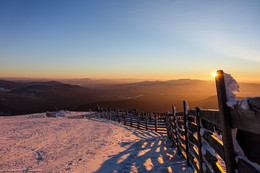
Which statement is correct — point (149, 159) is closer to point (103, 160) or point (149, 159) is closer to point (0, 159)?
point (103, 160)

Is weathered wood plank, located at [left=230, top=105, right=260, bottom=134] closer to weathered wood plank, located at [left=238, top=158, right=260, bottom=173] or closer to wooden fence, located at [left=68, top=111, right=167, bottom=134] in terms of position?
weathered wood plank, located at [left=238, top=158, right=260, bottom=173]

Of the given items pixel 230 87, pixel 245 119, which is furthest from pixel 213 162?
pixel 245 119

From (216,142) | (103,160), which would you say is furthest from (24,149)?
(216,142)

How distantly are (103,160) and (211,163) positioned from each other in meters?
4.51

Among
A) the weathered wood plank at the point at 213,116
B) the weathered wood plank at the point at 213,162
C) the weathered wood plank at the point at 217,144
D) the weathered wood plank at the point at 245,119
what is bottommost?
the weathered wood plank at the point at 213,162

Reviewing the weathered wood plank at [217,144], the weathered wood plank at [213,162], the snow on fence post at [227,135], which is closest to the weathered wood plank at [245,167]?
the snow on fence post at [227,135]

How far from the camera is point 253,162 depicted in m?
1.54

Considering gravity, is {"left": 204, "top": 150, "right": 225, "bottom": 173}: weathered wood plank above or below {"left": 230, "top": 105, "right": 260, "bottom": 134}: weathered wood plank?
below

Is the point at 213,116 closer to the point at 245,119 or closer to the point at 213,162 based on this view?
the point at 213,162

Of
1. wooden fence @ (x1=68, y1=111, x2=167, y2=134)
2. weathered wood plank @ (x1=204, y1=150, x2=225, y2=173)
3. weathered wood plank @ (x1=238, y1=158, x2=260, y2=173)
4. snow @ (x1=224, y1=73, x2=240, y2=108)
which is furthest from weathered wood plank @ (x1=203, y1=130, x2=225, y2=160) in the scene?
wooden fence @ (x1=68, y1=111, x2=167, y2=134)

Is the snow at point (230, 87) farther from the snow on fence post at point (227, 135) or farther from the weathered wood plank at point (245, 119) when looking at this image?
the weathered wood plank at point (245, 119)

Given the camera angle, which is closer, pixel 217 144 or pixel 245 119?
pixel 245 119

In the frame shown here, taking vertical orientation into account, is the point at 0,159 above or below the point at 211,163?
below

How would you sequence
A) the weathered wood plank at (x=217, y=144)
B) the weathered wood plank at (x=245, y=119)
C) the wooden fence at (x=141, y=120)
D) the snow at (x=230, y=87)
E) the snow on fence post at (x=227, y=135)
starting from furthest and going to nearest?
1. the wooden fence at (x=141, y=120)
2. the weathered wood plank at (x=217, y=144)
3. the snow at (x=230, y=87)
4. the snow on fence post at (x=227, y=135)
5. the weathered wood plank at (x=245, y=119)
